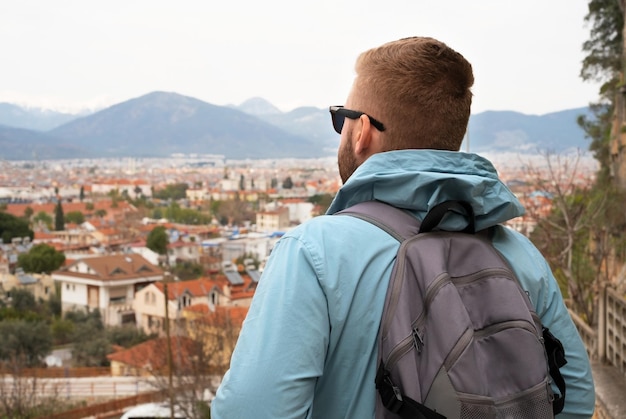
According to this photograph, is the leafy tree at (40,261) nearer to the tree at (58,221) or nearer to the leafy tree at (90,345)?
the leafy tree at (90,345)

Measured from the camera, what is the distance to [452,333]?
0.72 m

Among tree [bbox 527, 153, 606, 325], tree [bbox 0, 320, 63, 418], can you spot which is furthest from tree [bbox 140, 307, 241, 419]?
tree [bbox 527, 153, 606, 325]

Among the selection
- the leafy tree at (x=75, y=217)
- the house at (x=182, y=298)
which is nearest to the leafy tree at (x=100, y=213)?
the leafy tree at (x=75, y=217)

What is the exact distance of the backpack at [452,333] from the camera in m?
0.70

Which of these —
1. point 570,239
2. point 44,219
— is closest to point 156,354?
point 570,239

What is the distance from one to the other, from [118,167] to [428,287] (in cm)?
11910

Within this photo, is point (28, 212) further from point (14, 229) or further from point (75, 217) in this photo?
point (14, 229)

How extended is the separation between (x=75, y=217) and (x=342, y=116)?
193 feet

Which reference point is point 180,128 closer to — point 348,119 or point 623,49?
point 623,49

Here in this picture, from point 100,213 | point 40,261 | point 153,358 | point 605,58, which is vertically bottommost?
point 100,213

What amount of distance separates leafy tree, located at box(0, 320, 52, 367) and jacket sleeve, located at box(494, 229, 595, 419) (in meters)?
21.3

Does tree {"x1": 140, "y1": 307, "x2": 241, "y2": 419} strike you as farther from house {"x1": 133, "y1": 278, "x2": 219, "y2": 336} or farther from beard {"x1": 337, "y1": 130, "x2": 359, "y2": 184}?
beard {"x1": 337, "y1": 130, "x2": 359, "y2": 184}

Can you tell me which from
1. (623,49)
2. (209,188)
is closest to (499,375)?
(623,49)

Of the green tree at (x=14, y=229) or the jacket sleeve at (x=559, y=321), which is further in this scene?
the green tree at (x=14, y=229)
